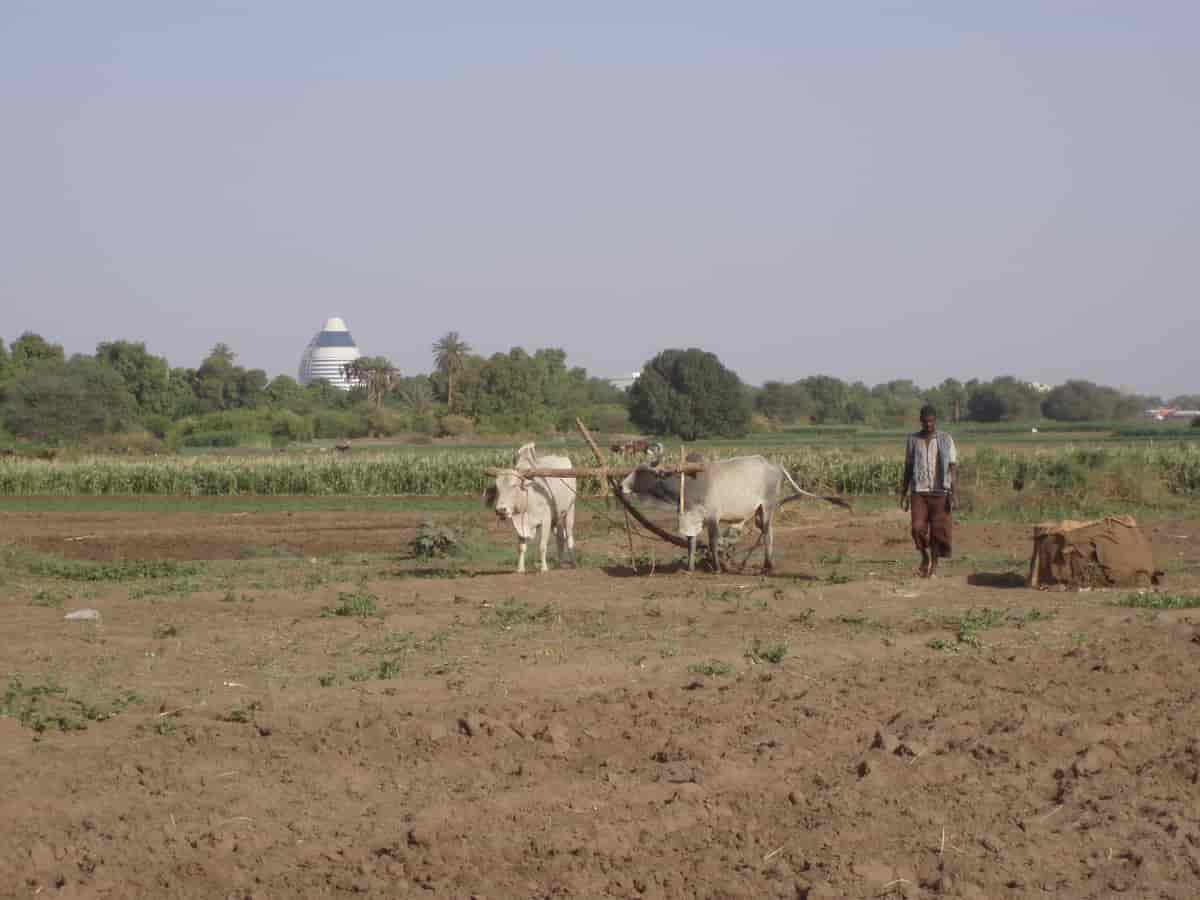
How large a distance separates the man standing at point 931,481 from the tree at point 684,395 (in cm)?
5617

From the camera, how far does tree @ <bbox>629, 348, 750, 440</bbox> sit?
7144 cm

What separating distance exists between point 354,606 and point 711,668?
162 inches

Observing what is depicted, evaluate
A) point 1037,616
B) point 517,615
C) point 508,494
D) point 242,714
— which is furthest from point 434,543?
point 242,714

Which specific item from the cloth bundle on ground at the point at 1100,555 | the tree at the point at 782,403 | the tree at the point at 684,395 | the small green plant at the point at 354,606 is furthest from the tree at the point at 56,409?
the cloth bundle on ground at the point at 1100,555

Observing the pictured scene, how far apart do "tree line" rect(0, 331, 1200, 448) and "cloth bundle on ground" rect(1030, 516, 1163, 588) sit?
57.2 meters

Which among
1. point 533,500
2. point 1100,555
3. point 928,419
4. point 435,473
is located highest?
point 928,419

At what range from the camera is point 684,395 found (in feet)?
235

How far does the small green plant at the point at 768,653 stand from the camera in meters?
10.5

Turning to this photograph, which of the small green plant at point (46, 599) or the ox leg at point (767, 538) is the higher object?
the ox leg at point (767, 538)

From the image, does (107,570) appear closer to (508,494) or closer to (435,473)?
(508,494)

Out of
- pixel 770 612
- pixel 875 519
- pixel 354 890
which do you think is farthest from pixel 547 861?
pixel 875 519

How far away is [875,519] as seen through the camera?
26.7m

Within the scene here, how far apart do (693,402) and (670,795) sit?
64.5m

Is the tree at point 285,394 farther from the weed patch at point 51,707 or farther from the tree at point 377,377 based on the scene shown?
the weed patch at point 51,707
